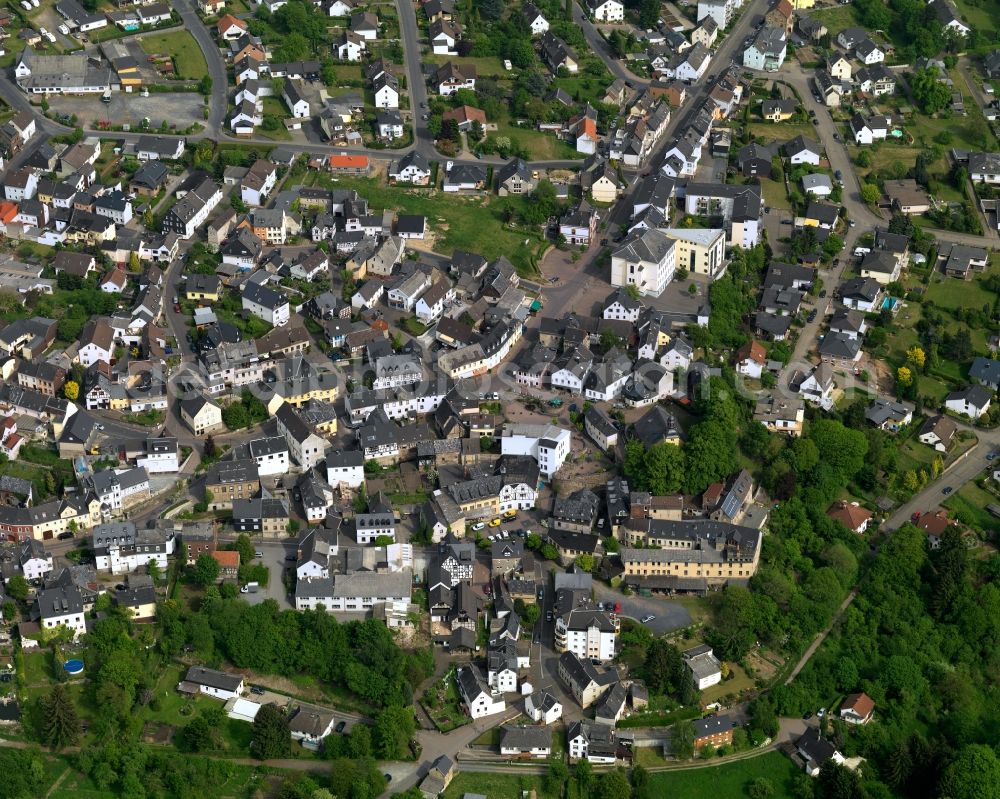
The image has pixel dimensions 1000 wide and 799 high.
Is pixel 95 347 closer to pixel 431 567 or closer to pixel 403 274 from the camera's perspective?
pixel 403 274

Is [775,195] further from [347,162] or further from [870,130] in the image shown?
[347,162]

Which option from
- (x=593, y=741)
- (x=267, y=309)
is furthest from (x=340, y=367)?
(x=593, y=741)

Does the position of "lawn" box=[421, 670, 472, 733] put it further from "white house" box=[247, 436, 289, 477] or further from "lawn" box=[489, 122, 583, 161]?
"lawn" box=[489, 122, 583, 161]

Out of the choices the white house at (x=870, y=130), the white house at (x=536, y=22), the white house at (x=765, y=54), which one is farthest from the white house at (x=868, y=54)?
the white house at (x=536, y=22)

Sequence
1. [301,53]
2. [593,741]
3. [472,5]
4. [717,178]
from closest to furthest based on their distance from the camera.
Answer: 1. [593,741]
2. [717,178]
3. [301,53]
4. [472,5]

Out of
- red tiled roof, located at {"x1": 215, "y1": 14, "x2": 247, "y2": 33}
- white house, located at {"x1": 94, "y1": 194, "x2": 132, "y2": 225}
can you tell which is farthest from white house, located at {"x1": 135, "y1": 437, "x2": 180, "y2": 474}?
red tiled roof, located at {"x1": 215, "y1": 14, "x2": 247, "y2": 33}

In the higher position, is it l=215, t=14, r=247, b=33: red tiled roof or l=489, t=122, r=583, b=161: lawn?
l=215, t=14, r=247, b=33: red tiled roof
